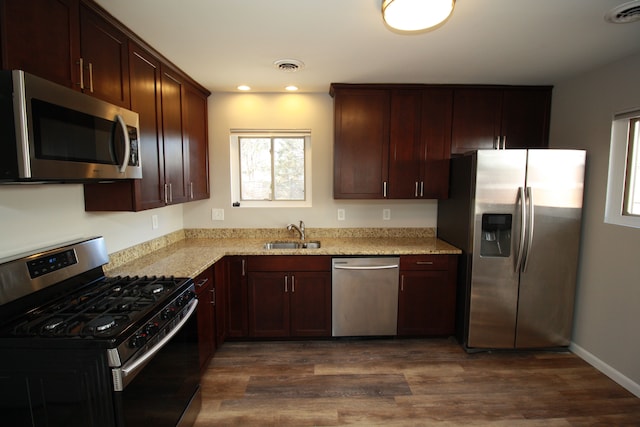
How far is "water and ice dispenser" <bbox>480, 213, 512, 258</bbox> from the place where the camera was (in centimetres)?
260

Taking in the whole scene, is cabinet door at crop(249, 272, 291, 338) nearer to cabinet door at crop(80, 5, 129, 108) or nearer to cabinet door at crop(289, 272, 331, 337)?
cabinet door at crop(289, 272, 331, 337)

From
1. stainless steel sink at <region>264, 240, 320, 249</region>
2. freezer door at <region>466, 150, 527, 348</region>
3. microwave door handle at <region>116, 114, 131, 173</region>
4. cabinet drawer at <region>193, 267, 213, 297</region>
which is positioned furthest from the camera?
stainless steel sink at <region>264, 240, 320, 249</region>

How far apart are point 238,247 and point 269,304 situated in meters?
0.60

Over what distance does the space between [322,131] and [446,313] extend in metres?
2.18

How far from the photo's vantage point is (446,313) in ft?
9.48

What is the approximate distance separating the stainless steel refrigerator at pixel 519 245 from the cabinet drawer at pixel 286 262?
1283 millimetres

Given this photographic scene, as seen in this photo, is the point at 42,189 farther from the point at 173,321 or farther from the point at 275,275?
the point at 275,275

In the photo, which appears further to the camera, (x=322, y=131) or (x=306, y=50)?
(x=322, y=131)

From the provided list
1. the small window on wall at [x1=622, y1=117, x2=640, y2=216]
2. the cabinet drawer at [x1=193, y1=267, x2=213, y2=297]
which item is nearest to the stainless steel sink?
the cabinet drawer at [x1=193, y1=267, x2=213, y2=297]

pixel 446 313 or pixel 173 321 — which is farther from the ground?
pixel 173 321

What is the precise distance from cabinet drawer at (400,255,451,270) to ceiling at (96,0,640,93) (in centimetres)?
161

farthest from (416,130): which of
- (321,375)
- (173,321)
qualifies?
(173,321)

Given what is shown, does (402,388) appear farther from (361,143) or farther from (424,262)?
(361,143)

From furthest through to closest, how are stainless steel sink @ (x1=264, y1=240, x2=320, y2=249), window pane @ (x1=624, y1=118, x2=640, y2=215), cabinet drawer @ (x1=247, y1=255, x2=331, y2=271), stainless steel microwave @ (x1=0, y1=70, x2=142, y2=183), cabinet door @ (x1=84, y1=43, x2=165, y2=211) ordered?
stainless steel sink @ (x1=264, y1=240, x2=320, y2=249) → cabinet drawer @ (x1=247, y1=255, x2=331, y2=271) → window pane @ (x1=624, y1=118, x2=640, y2=215) → cabinet door @ (x1=84, y1=43, x2=165, y2=211) → stainless steel microwave @ (x1=0, y1=70, x2=142, y2=183)
